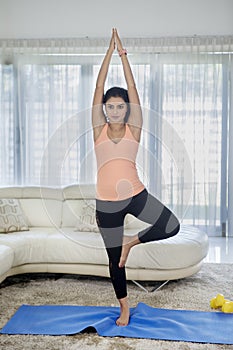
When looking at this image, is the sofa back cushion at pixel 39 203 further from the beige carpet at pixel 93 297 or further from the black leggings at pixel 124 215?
the black leggings at pixel 124 215

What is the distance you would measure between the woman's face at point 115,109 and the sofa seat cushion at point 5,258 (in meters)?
1.29

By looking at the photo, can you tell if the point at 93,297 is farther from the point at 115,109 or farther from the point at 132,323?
the point at 115,109

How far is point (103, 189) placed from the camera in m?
3.08

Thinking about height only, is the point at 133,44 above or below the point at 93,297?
above

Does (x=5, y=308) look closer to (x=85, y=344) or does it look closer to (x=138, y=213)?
(x=85, y=344)

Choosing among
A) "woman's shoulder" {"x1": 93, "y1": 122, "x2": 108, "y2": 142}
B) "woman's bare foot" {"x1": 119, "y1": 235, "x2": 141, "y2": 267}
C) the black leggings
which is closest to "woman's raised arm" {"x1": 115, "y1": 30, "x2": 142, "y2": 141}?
"woman's shoulder" {"x1": 93, "y1": 122, "x2": 108, "y2": 142}

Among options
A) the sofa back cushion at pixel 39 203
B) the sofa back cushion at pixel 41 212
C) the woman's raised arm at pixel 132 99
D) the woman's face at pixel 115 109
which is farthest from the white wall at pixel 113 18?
the woman's face at pixel 115 109

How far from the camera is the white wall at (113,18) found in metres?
6.04

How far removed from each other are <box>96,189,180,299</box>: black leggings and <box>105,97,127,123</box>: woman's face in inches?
18.5

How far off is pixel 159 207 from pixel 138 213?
0.43 ft

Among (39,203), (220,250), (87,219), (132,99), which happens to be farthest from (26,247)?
(220,250)

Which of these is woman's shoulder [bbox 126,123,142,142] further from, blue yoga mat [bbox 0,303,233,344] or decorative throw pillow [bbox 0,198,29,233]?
decorative throw pillow [bbox 0,198,29,233]

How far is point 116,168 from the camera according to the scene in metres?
3.07

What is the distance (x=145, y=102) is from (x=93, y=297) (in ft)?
10.2
